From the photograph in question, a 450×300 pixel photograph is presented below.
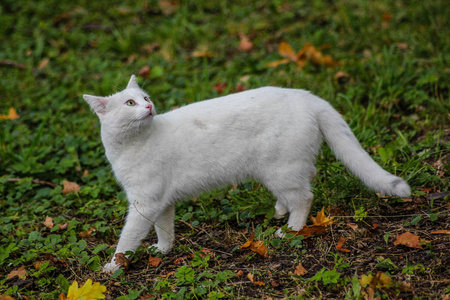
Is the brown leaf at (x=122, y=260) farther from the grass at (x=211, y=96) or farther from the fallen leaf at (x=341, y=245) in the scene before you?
the fallen leaf at (x=341, y=245)

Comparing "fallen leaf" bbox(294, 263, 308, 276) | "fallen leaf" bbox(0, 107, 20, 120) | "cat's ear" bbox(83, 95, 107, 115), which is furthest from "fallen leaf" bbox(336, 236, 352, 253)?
"fallen leaf" bbox(0, 107, 20, 120)

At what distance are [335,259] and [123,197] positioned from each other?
1.95 m

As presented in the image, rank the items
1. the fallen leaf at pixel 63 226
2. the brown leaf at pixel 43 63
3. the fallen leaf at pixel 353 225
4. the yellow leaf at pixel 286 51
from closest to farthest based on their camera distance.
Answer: the fallen leaf at pixel 353 225
the fallen leaf at pixel 63 226
the yellow leaf at pixel 286 51
the brown leaf at pixel 43 63

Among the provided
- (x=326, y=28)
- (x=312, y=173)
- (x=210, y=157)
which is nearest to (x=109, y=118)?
(x=210, y=157)

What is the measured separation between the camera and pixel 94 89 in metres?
5.64

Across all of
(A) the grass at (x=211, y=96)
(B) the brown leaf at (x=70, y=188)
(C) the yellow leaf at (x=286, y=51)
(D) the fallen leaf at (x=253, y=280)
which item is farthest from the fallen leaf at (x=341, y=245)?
(C) the yellow leaf at (x=286, y=51)

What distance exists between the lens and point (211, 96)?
4992 mm

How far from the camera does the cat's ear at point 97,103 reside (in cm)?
309

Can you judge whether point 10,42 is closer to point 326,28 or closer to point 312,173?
point 326,28

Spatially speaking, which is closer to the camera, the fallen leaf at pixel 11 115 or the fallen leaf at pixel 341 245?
the fallen leaf at pixel 341 245

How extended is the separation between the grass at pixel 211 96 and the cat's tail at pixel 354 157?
354 mm

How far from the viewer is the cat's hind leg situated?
338 centimetres

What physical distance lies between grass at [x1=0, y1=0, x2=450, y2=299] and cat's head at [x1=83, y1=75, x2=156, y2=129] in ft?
3.11

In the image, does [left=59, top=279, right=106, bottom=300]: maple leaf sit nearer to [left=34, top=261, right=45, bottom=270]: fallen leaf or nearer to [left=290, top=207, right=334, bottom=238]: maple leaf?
[left=34, top=261, right=45, bottom=270]: fallen leaf
